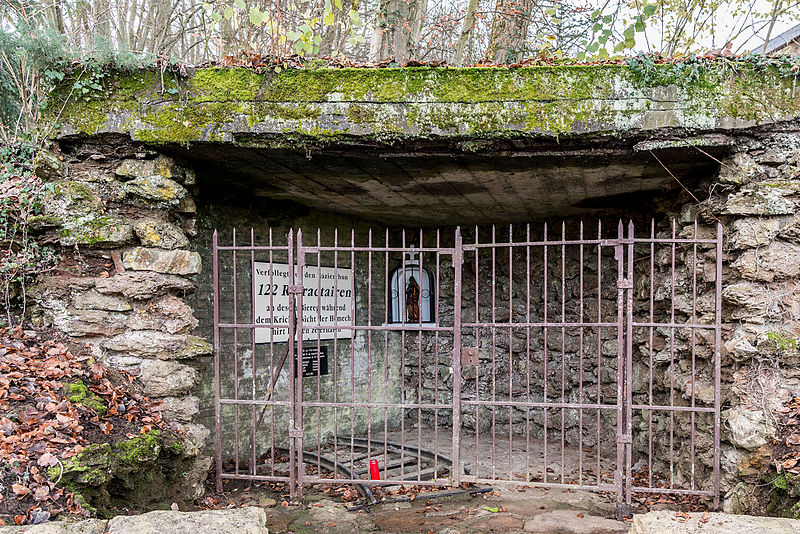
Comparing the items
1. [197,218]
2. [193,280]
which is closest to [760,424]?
[193,280]

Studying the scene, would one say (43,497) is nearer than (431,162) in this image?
Yes

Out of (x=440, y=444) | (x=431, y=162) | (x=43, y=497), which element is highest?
(x=431, y=162)

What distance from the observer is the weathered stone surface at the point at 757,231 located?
389 cm

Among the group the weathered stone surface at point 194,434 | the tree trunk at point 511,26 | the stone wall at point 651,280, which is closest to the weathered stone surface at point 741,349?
the stone wall at point 651,280

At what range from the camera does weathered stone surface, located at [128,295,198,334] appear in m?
4.09

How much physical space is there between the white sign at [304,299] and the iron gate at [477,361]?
18mm

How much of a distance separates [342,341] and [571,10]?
4910 millimetres

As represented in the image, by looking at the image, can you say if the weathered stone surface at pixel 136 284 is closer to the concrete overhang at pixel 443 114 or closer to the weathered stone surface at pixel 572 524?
the concrete overhang at pixel 443 114

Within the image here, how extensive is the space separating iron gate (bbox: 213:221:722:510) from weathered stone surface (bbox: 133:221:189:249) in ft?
0.88

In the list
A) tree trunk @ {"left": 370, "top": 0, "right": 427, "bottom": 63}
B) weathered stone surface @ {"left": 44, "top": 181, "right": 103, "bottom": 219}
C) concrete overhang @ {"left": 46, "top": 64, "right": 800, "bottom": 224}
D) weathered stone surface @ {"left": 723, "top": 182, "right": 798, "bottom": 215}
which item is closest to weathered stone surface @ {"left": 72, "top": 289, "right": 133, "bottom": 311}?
weathered stone surface @ {"left": 44, "top": 181, "right": 103, "bottom": 219}

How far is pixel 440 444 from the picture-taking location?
21.8ft

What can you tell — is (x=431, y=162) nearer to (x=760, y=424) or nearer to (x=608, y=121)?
(x=608, y=121)

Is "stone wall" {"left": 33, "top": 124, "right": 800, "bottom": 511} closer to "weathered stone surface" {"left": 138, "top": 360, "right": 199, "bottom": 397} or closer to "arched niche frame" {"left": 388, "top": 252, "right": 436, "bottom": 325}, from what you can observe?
"weathered stone surface" {"left": 138, "top": 360, "right": 199, "bottom": 397}

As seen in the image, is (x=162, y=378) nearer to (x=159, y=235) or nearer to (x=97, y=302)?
(x=97, y=302)
